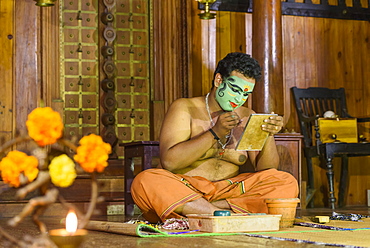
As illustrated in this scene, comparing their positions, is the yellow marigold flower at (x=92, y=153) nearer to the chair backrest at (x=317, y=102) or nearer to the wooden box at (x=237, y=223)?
the wooden box at (x=237, y=223)

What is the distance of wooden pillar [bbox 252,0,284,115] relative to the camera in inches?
202

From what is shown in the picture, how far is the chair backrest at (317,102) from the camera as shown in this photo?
582 cm

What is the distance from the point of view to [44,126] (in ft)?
2.24

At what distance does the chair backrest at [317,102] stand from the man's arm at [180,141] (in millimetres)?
2905

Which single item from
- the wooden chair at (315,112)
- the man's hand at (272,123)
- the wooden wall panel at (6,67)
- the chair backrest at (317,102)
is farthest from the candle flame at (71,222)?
the chair backrest at (317,102)

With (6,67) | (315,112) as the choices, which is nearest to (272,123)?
(315,112)

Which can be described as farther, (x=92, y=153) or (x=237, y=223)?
(x=237, y=223)

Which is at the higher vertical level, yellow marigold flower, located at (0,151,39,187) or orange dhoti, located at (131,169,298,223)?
yellow marigold flower, located at (0,151,39,187)

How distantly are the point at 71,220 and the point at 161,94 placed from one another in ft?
16.2

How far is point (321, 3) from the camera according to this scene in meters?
6.20

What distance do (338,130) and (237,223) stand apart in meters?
3.52

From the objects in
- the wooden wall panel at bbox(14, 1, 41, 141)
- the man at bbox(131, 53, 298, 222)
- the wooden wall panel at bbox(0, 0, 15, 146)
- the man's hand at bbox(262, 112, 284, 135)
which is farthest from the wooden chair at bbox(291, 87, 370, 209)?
the wooden wall panel at bbox(0, 0, 15, 146)

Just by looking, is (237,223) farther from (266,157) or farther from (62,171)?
(62,171)

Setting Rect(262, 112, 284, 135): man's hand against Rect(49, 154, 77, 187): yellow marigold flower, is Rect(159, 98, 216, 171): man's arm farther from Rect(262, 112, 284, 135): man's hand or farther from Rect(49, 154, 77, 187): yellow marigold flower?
Rect(49, 154, 77, 187): yellow marigold flower
